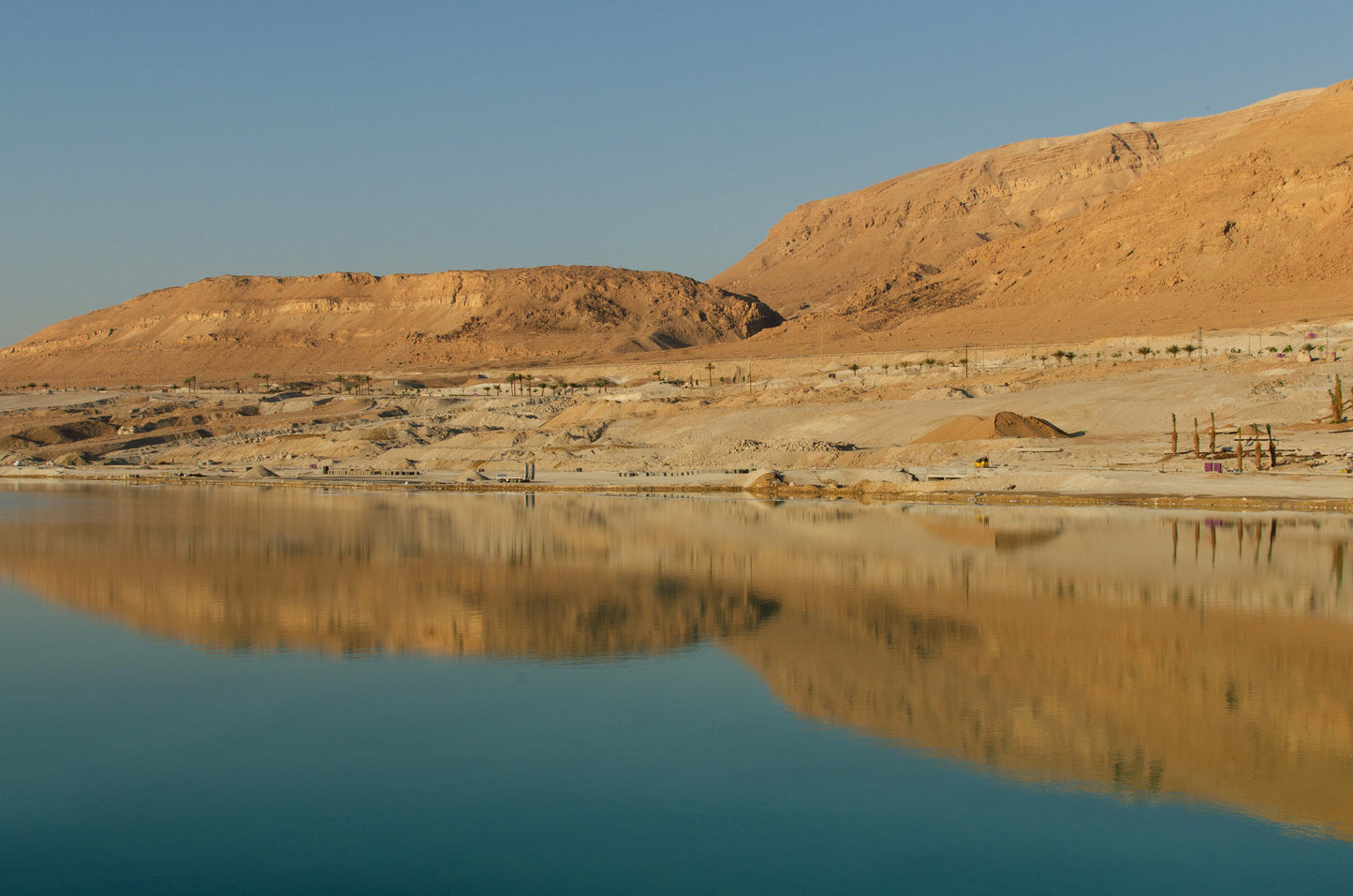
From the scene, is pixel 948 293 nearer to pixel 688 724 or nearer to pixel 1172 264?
pixel 1172 264

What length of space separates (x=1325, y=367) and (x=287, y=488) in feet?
146

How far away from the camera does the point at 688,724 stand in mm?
12203

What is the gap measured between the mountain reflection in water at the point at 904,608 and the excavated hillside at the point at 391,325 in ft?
349

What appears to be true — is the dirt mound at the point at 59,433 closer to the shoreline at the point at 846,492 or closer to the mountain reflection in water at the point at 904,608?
the shoreline at the point at 846,492

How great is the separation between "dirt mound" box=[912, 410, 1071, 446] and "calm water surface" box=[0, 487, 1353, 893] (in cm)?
2195

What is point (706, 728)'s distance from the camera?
1205cm

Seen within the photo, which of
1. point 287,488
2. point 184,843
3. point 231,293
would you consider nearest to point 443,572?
point 184,843

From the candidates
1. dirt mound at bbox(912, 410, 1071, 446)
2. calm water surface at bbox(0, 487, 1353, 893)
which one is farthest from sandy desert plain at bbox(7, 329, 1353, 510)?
calm water surface at bbox(0, 487, 1353, 893)

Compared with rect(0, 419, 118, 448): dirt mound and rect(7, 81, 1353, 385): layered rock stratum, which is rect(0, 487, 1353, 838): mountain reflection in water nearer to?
rect(0, 419, 118, 448): dirt mound

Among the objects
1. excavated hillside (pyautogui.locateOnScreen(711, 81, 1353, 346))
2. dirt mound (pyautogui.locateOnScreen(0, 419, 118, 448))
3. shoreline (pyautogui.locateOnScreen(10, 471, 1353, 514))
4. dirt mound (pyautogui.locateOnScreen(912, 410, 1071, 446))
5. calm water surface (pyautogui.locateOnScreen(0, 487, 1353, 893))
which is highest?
excavated hillside (pyautogui.locateOnScreen(711, 81, 1353, 346))

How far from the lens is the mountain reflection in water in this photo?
11.6 metres

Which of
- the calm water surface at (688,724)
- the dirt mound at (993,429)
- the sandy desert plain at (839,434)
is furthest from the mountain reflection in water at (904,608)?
the dirt mound at (993,429)

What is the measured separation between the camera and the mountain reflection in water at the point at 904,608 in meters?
11.6

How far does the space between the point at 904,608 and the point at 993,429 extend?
96.0 feet
